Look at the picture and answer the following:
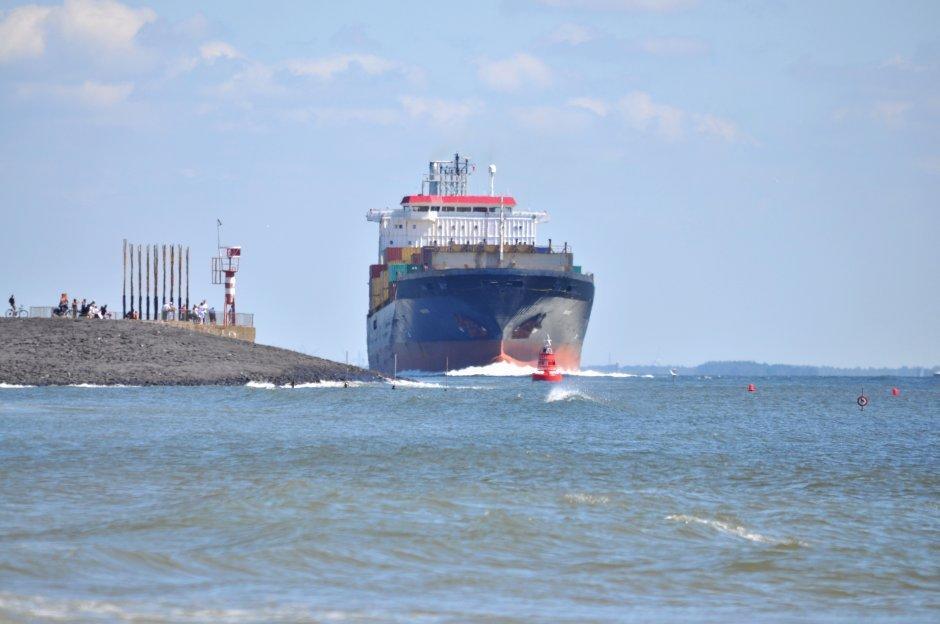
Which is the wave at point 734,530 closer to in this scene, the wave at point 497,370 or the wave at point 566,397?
the wave at point 566,397

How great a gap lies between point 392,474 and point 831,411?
36.1 m

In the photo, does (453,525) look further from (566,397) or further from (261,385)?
(261,385)

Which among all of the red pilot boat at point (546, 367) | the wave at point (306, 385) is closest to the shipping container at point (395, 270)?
the red pilot boat at point (546, 367)

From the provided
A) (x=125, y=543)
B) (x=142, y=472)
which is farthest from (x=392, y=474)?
(x=125, y=543)

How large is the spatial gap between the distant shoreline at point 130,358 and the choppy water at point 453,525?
22.1 meters

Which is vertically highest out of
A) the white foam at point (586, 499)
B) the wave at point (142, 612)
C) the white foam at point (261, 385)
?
the white foam at point (261, 385)

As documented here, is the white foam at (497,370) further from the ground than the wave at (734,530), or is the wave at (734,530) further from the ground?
the white foam at (497,370)

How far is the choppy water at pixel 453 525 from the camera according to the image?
516 inches

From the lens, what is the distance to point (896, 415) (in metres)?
54.2

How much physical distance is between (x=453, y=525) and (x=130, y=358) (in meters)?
45.1

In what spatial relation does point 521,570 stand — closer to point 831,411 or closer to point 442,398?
point 442,398

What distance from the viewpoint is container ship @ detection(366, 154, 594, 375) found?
288ft

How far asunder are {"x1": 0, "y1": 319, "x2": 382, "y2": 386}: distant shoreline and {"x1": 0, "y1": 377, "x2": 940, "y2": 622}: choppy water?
2213 cm

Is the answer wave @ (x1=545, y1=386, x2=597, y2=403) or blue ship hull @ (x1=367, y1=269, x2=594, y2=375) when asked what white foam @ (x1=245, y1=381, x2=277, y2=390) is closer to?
wave @ (x1=545, y1=386, x2=597, y2=403)
